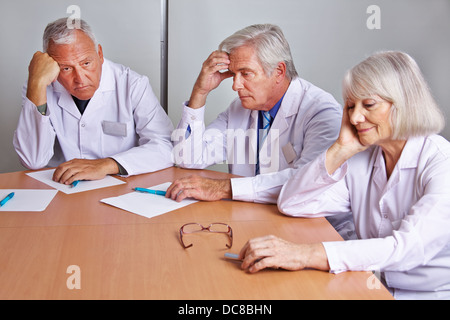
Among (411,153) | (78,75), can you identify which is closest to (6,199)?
(78,75)

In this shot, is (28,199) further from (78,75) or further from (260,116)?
(260,116)

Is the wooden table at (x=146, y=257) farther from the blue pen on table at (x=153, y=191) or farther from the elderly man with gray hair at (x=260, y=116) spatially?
the elderly man with gray hair at (x=260, y=116)

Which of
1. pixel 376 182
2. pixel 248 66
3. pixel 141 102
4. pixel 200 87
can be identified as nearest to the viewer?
pixel 376 182

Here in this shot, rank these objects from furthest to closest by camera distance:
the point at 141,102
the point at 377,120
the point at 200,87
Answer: the point at 141,102 < the point at 200,87 < the point at 377,120

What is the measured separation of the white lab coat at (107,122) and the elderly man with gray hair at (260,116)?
183 millimetres

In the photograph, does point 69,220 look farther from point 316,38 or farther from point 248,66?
point 316,38

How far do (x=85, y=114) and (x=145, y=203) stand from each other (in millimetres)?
947

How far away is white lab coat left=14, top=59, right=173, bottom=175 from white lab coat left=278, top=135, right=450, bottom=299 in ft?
3.01

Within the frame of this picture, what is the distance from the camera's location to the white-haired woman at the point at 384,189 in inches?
44.4

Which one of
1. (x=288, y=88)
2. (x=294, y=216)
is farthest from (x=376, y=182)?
(x=288, y=88)

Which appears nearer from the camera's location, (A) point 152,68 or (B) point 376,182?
(B) point 376,182

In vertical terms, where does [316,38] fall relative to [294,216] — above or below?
above
